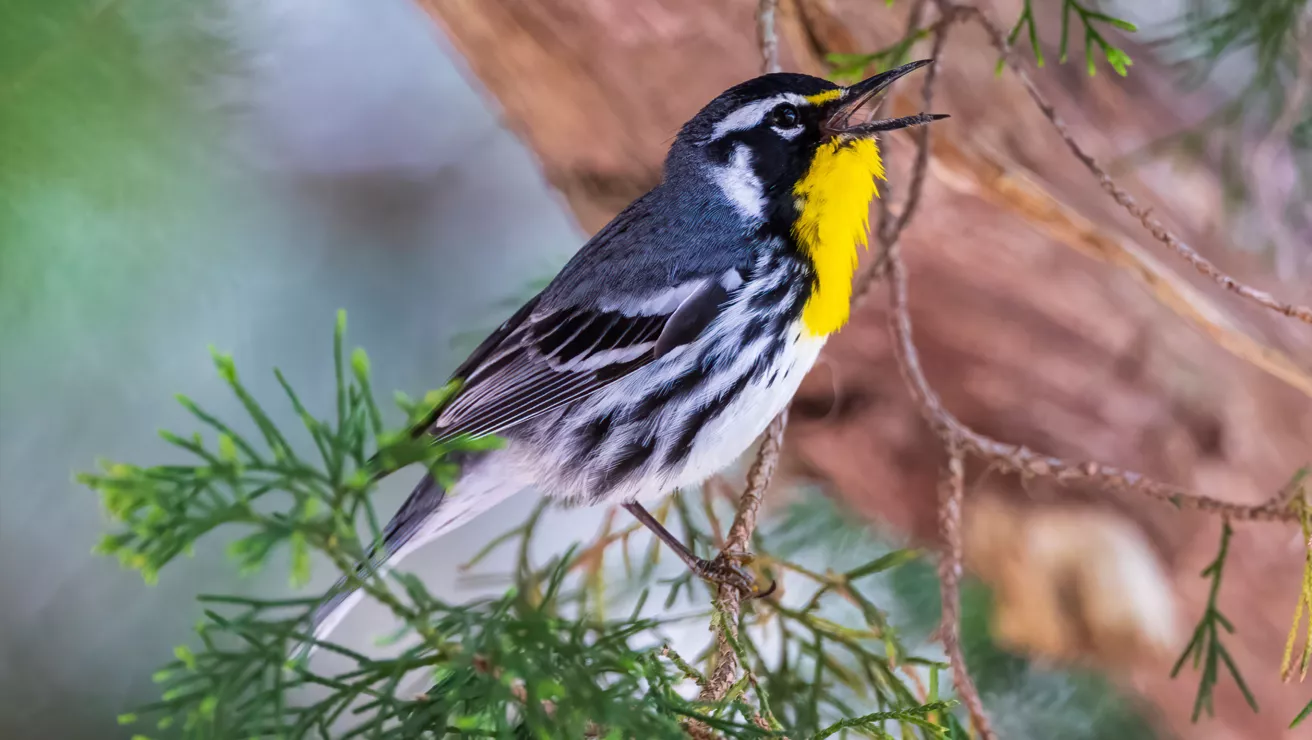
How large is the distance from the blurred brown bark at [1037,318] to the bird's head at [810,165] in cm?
27

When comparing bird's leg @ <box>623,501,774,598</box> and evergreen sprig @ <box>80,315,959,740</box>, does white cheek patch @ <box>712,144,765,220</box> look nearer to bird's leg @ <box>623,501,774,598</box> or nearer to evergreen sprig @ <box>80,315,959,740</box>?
bird's leg @ <box>623,501,774,598</box>

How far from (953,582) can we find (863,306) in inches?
22.2

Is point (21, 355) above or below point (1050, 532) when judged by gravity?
above

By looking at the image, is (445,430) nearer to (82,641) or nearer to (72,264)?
(72,264)

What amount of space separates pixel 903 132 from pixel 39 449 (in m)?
1.63

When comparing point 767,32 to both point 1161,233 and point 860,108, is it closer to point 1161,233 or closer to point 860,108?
point 860,108

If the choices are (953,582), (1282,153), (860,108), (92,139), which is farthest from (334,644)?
(1282,153)

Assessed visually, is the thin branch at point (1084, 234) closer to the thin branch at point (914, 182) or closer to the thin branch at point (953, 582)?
the thin branch at point (914, 182)

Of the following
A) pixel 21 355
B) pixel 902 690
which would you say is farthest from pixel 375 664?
pixel 21 355

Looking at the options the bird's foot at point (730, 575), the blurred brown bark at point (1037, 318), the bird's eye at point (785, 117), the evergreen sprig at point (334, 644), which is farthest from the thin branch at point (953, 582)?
the blurred brown bark at point (1037, 318)

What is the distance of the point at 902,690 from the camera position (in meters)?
0.90

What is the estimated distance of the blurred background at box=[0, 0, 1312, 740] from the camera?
52.4 inches

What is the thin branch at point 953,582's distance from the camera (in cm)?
97

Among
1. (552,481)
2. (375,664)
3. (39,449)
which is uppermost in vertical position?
(39,449)
